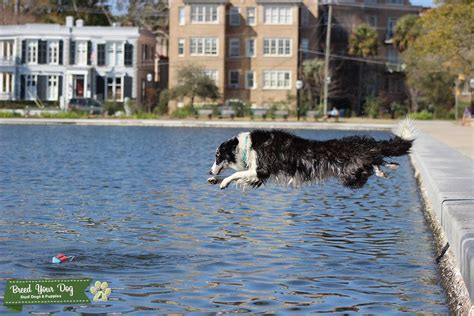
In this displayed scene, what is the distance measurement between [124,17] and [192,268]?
3678 inches

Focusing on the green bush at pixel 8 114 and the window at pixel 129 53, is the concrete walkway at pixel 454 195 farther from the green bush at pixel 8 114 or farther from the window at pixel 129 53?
the window at pixel 129 53

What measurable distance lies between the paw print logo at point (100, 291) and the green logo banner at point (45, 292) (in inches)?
25.6

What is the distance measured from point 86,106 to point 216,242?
6343cm

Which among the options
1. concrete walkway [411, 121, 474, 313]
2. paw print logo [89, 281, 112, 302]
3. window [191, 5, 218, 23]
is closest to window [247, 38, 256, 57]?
window [191, 5, 218, 23]

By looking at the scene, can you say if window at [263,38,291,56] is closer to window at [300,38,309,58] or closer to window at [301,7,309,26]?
window at [300,38,309,58]

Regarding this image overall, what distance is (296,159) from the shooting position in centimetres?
1277

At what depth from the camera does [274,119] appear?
233 feet

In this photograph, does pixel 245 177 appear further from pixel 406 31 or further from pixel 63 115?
pixel 406 31

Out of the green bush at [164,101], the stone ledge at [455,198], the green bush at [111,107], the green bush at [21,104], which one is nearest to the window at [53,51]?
the green bush at [21,104]

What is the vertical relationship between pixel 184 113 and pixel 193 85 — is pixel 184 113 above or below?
below

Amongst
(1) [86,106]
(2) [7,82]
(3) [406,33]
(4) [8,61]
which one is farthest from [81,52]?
(3) [406,33]

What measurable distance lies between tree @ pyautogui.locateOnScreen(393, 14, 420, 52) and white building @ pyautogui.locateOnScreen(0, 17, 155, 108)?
23459mm

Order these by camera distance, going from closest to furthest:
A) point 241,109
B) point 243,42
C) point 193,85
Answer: point 241,109
point 193,85
point 243,42

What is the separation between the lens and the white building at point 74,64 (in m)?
88.2
